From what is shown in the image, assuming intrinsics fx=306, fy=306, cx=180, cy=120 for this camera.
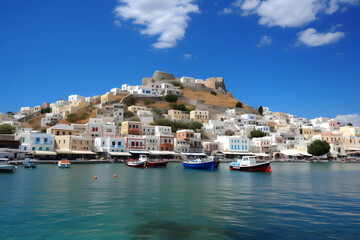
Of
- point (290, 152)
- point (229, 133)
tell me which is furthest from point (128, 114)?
point (290, 152)

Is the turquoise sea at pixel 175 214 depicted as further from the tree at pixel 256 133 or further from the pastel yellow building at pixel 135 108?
the pastel yellow building at pixel 135 108

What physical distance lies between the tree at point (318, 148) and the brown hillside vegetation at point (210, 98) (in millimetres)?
45240

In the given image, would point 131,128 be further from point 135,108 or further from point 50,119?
point 50,119

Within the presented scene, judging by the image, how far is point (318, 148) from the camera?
68.8m

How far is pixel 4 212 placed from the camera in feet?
42.3

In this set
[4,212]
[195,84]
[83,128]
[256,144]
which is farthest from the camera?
[195,84]

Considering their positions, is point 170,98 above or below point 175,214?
above

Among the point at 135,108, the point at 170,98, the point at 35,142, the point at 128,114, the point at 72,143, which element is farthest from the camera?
the point at 170,98

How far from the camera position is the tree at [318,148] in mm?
68875

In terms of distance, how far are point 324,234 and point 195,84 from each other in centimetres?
11800

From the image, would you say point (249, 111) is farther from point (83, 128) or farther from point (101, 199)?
point (101, 199)

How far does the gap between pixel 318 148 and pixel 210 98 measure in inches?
2143

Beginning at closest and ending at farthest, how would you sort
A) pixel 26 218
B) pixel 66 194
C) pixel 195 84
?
pixel 26 218 < pixel 66 194 < pixel 195 84

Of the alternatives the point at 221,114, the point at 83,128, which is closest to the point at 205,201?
the point at 83,128
